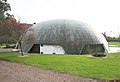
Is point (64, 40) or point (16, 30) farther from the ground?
point (16, 30)

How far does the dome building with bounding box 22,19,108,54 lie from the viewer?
37.2 meters

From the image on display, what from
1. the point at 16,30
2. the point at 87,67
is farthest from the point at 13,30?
the point at 87,67

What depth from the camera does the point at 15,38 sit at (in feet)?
104

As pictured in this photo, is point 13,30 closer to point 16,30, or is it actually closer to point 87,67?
point 16,30

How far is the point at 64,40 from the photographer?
1476 inches

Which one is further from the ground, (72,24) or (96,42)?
(72,24)

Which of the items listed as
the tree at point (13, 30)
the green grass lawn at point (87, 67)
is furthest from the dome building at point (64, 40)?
Answer: the green grass lawn at point (87, 67)

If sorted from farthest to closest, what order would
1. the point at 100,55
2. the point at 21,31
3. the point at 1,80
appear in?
the point at 21,31, the point at 100,55, the point at 1,80

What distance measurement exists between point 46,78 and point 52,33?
24668 millimetres

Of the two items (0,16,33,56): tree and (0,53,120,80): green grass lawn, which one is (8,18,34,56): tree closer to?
(0,16,33,56): tree

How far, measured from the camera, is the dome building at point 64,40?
37188 mm

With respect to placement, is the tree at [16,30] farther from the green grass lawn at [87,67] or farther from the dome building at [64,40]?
the green grass lawn at [87,67]

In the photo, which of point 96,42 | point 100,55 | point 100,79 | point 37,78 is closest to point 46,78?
point 37,78

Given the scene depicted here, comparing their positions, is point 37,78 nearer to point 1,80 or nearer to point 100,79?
point 1,80
